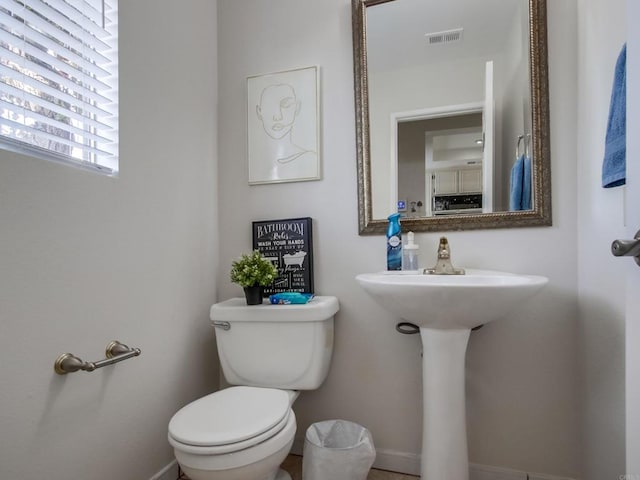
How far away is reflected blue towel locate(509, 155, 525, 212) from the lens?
1277 millimetres

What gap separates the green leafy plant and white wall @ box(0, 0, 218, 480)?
253 millimetres

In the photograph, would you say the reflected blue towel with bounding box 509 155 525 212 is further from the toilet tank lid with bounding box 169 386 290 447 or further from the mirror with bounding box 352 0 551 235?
the toilet tank lid with bounding box 169 386 290 447

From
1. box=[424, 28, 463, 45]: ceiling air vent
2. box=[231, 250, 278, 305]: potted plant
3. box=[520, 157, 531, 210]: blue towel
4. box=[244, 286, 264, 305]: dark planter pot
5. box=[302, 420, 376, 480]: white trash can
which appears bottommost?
box=[302, 420, 376, 480]: white trash can

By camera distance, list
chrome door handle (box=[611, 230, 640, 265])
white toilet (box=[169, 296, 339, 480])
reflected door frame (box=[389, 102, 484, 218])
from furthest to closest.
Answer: reflected door frame (box=[389, 102, 484, 218])
white toilet (box=[169, 296, 339, 480])
chrome door handle (box=[611, 230, 640, 265])

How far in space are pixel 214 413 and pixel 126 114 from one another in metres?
1.04

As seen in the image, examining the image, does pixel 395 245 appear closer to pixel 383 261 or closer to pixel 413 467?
pixel 383 261

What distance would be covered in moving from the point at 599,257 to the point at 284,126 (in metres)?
1.31

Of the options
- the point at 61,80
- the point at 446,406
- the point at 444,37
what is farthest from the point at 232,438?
the point at 444,37

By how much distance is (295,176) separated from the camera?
153 cm

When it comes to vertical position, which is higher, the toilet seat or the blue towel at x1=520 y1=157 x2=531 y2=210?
the blue towel at x1=520 y1=157 x2=531 y2=210

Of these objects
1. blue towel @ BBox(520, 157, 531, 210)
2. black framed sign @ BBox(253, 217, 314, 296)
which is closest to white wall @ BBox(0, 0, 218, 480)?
black framed sign @ BBox(253, 217, 314, 296)

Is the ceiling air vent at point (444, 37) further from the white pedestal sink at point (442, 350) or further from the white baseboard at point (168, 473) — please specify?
the white baseboard at point (168, 473)

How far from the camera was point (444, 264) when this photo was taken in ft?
4.05

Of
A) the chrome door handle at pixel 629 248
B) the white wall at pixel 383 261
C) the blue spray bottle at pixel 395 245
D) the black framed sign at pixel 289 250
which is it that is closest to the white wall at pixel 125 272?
the white wall at pixel 383 261
